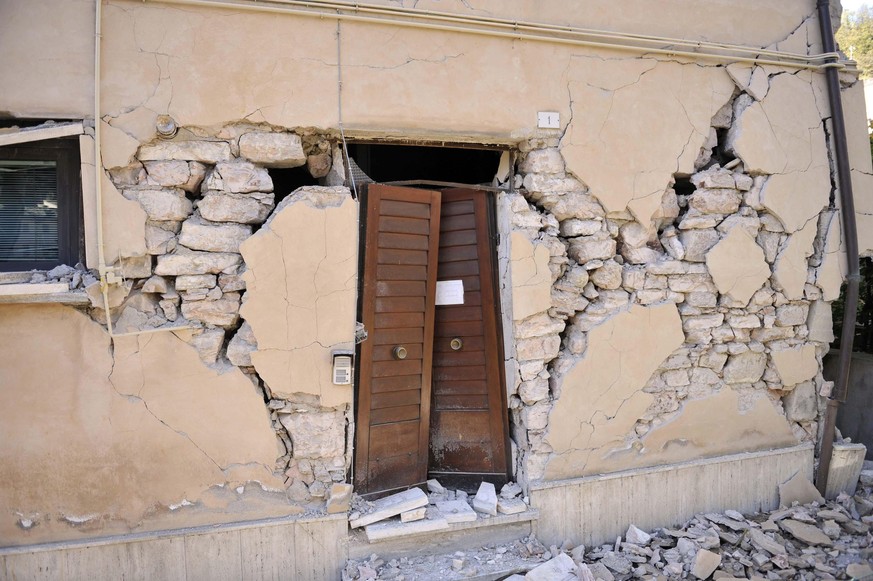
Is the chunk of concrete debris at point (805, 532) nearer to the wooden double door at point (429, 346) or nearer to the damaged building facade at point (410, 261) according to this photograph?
the damaged building facade at point (410, 261)

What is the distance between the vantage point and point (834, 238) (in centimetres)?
438

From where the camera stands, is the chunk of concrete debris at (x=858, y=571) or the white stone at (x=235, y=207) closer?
the white stone at (x=235, y=207)

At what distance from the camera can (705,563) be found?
11.9ft

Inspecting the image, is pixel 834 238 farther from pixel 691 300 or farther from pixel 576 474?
pixel 576 474

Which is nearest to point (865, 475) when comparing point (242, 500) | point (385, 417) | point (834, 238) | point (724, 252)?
point (834, 238)

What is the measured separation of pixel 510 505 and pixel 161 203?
2831 millimetres

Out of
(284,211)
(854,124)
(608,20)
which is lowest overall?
(284,211)

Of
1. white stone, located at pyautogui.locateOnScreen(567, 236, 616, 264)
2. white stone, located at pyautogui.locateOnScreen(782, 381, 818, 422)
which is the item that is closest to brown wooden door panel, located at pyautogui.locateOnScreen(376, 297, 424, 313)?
white stone, located at pyautogui.locateOnScreen(567, 236, 616, 264)

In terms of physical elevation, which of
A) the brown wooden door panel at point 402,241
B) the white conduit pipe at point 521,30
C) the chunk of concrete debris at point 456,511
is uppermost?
the white conduit pipe at point 521,30

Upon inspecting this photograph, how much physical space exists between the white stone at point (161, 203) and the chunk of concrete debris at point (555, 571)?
2942 mm

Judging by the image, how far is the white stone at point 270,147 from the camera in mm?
3330

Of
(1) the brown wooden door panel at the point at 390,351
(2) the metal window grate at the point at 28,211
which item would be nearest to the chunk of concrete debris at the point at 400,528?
(1) the brown wooden door panel at the point at 390,351

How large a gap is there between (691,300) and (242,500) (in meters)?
3.27

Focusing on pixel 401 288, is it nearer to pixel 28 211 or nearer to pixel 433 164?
pixel 433 164
